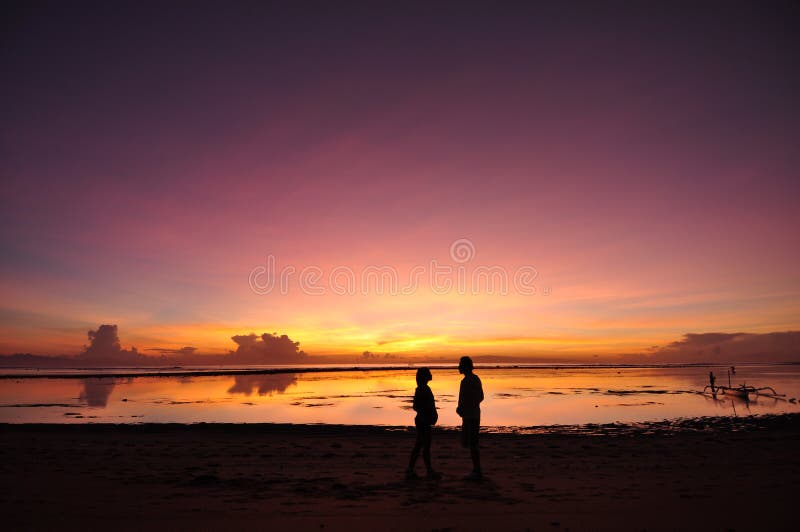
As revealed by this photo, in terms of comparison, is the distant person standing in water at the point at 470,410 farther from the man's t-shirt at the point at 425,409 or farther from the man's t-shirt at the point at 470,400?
the man's t-shirt at the point at 425,409

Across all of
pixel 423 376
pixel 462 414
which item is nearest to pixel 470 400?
pixel 462 414

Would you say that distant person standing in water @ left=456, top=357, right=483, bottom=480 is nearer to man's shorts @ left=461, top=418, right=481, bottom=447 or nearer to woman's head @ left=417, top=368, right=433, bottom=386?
man's shorts @ left=461, top=418, right=481, bottom=447

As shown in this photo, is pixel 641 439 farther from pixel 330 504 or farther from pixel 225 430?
pixel 225 430

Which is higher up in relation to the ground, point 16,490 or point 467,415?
point 467,415

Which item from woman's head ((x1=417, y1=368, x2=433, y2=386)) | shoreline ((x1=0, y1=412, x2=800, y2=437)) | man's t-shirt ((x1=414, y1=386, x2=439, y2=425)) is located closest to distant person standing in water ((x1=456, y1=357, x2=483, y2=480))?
man's t-shirt ((x1=414, y1=386, x2=439, y2=425))

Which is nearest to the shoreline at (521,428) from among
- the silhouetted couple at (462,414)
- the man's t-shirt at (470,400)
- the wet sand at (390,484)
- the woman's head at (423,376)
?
the wet sand at (390,484)

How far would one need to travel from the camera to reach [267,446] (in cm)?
1800

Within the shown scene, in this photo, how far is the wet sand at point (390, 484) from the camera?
29.2ft

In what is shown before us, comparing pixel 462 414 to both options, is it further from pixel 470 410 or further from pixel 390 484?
pixel 390 484

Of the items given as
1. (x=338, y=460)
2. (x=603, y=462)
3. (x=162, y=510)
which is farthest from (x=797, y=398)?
(x=162, y=510)

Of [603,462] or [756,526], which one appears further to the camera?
[603,462]

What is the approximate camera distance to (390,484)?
1165 centimetres

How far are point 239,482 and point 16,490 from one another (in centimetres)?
487

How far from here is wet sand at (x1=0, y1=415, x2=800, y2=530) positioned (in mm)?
8891
